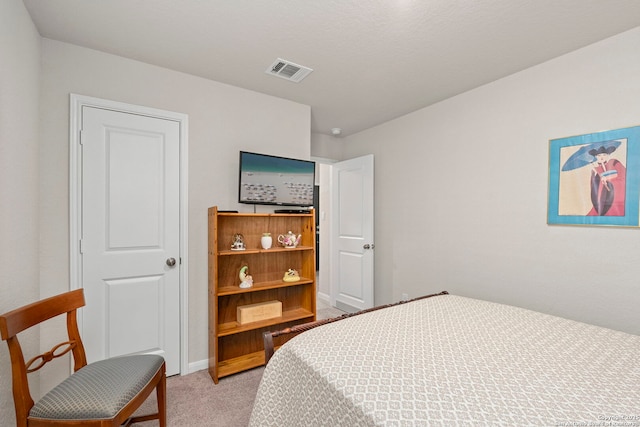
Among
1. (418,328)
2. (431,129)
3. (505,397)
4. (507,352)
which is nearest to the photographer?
(505,397)

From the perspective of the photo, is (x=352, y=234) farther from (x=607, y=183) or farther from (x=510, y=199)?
(x=607, y=183)

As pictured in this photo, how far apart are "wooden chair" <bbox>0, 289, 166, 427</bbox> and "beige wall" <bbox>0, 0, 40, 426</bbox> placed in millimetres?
211

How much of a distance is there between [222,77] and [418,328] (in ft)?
8.18

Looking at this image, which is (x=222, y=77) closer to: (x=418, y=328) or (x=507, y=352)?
(x=418, y=328)

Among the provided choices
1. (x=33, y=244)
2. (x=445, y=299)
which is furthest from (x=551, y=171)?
(x=33, y=244)

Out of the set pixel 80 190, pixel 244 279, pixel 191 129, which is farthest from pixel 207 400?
pixel 191 129

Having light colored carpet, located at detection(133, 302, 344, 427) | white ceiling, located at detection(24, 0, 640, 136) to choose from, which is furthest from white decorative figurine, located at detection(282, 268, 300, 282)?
white ceiling, located at detection(24, 0, 640, 136)

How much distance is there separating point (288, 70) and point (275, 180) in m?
0.98

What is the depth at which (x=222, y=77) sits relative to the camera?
8.38ft

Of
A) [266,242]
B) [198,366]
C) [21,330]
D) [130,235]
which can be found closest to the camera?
[21,330]

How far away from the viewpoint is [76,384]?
56.0 inches

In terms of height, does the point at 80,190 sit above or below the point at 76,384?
above

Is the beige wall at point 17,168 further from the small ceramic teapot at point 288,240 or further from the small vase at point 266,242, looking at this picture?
the small ceramic teapot at point 288,240

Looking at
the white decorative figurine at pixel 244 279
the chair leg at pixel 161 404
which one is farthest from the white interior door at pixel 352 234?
the chair leg at pixel 161 404
